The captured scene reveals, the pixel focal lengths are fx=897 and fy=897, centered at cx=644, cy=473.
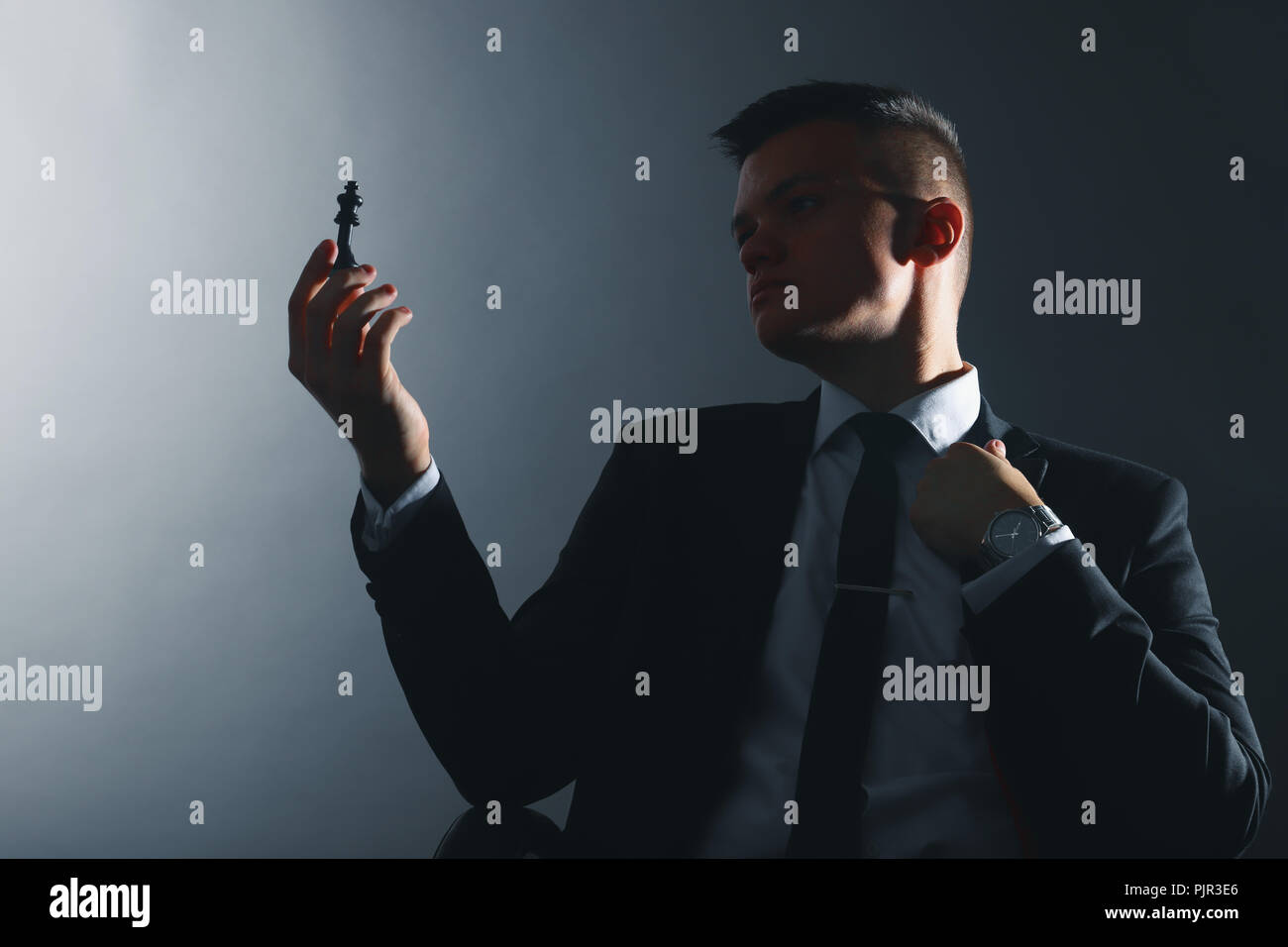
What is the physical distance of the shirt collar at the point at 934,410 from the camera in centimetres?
120

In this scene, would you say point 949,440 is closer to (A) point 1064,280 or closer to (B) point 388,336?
(B) point 388,336

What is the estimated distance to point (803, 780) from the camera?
1032 mm

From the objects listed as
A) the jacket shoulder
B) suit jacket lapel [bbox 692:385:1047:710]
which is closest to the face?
suit jacket lapel [bbox 692:385:1047:710]

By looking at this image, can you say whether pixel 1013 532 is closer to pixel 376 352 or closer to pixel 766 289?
pixel 766 289

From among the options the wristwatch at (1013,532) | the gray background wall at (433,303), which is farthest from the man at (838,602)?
the gray background wall at (433,303)

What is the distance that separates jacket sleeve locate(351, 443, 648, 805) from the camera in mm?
1073

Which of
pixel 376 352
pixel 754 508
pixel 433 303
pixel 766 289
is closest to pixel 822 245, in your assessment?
pixel 766 289

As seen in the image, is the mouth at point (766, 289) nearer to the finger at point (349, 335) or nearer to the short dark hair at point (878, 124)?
the short dark hair at point (878, 124)

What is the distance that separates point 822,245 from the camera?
1.17 meters

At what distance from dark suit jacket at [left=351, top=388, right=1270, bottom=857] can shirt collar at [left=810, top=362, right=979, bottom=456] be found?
3cm

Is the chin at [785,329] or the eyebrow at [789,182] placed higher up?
the eyebrow at [789,182]

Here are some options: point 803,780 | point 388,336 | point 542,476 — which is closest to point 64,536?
point 542,476

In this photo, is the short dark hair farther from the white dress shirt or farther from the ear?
the white dress shirt

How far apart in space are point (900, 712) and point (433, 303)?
149 cm
